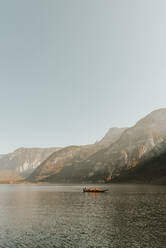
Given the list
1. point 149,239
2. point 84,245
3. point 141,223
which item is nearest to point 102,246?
point 84,245

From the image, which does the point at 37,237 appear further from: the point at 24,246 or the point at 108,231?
the point at 108,231

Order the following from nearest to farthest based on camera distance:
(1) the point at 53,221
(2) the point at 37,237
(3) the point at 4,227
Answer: (2) the point at 37,237
(3) the point at 4,227
(1) the point at 53,221

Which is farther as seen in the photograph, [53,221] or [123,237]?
[53,221]

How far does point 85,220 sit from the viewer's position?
62.9 metres

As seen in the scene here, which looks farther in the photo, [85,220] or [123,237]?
[85,220]

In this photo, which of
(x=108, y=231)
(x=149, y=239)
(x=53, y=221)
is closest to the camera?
(x=149, y=239)

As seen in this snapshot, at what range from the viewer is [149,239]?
1713 inches

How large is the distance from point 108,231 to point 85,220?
45.5ft

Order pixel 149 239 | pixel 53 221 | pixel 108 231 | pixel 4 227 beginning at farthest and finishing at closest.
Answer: pixel 53 221, pixel 4 227, pixel 108 231, pixel 149 239

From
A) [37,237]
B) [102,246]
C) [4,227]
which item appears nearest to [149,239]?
[102,246]

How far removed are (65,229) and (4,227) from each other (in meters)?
15.3

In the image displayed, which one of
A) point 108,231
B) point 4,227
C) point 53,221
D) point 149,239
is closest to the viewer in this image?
point 149,239

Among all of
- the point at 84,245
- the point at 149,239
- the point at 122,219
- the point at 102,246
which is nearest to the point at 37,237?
the point at 84,245

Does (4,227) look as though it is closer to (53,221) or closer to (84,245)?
(53,221)
